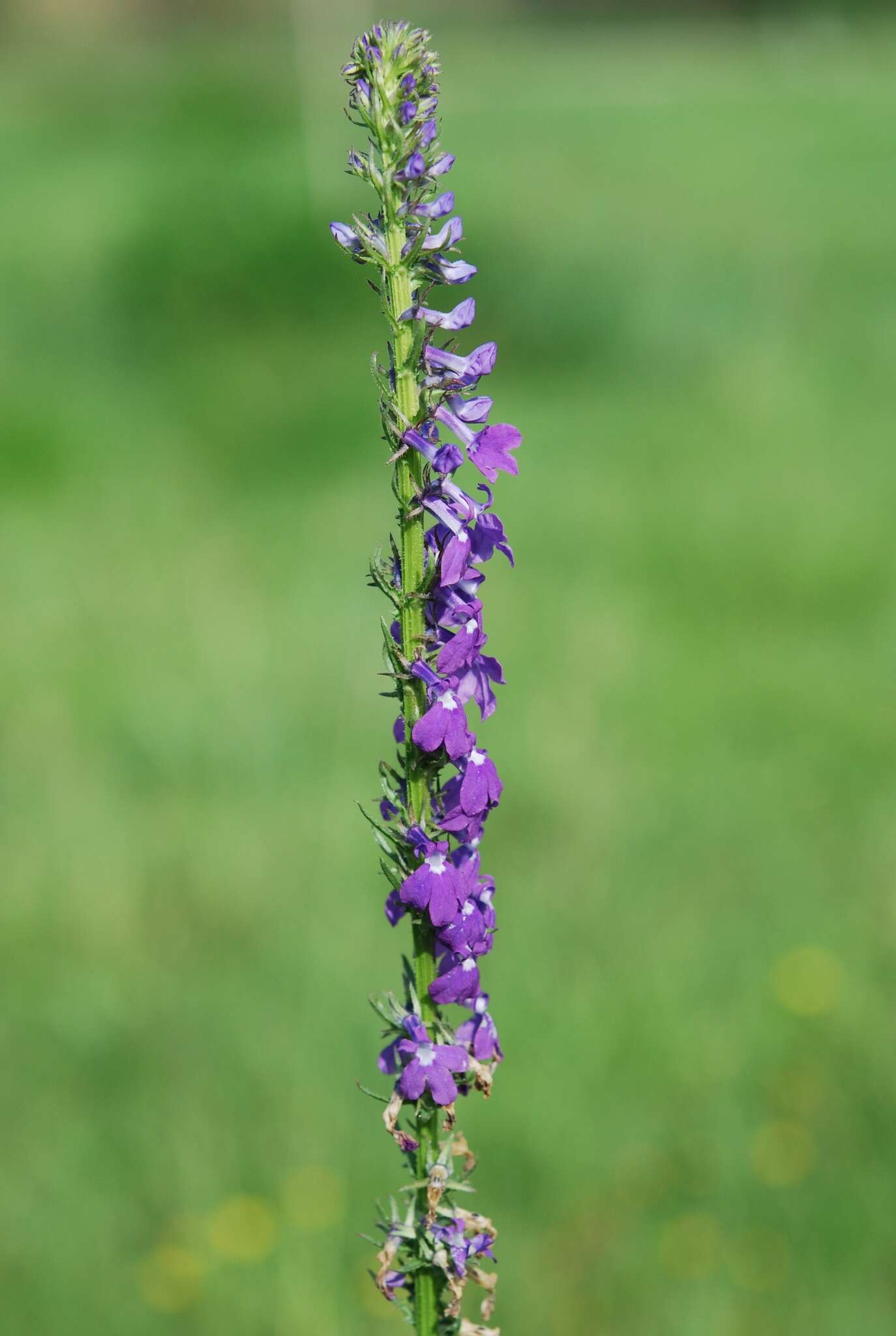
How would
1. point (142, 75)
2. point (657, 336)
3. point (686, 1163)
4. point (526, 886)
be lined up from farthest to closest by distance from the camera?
point (142, 75), point (657, 336), point (526, 886), point (686, 1163)

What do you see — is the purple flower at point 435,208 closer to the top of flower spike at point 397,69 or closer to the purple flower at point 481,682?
the top of flower spike at point 397,69

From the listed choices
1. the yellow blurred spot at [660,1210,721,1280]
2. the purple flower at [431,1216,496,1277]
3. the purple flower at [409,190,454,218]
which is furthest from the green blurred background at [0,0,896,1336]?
the purple flower at [409,190,454,218]

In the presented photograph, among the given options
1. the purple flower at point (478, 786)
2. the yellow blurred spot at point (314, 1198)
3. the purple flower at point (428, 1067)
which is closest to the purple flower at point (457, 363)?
the purple flower at point (478, 786)

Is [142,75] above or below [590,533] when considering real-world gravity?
above

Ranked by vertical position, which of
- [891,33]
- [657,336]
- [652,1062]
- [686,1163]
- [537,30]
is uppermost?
[537,30]

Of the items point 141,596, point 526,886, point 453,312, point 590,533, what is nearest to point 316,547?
point 141,596

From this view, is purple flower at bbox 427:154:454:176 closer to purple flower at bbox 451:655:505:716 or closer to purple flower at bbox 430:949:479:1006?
purple flower at bbox 451:655:505:716

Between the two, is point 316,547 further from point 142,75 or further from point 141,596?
point 142,75
